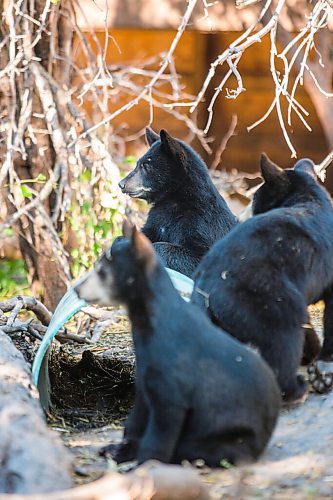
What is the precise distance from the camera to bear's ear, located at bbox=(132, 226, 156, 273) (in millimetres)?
4102

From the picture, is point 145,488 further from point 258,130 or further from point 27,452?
point 258,130

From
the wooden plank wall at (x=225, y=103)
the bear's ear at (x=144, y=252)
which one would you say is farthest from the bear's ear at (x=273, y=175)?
the wooden plank wall at (x=225, y=103)

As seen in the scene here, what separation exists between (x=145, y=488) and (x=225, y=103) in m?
11.2

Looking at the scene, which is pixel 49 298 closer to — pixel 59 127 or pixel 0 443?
pixel 59 127

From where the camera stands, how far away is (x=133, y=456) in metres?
4.34

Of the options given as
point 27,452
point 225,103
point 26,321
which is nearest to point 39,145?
point 26,321

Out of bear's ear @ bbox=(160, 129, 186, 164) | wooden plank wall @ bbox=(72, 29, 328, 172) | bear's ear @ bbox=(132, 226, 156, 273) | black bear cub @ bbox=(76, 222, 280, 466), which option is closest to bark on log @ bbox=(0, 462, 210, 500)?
black bear cub @ bbox=(76, 222, 280, 466)

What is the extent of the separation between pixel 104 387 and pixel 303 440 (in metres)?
2.40

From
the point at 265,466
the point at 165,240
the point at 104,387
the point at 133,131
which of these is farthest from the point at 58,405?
the point at 133,131

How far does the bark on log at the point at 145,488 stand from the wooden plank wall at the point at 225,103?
9945mm

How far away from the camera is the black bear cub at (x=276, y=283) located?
475 centimetres

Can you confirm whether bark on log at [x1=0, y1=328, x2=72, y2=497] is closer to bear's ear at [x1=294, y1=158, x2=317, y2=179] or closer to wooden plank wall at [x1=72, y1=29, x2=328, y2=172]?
bear's ear at [x1=294, y1=158, x2=317, y2=179]

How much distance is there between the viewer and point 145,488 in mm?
3199

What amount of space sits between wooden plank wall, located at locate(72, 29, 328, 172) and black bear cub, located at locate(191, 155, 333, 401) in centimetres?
816
